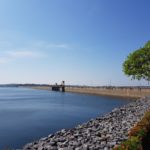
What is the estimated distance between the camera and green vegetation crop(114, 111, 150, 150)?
10695 mm

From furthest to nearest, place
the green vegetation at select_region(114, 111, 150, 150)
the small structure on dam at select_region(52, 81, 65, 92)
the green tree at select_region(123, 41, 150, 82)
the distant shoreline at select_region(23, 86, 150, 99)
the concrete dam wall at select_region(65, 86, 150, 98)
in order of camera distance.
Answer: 1. the small structure on dam at select_region(52, 81, 65, 92)
2. the distant shoreline at select_region(23, 86, 150, 99)
3. the concrete dam wall at select_region(65, 86, 150, 98)
4. the green tree at select_region(123, 41, 150, 82)
5. the green vegetation at select_region(114, 111, 150, 150)

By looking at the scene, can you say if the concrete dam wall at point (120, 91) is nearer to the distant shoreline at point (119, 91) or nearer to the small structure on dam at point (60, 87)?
the distant shoreline at point (119, 91)

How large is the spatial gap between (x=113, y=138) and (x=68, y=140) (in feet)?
8.80

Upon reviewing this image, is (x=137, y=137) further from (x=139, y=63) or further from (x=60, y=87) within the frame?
Result: (x=60, y=87)

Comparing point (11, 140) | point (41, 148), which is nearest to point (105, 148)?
point (41, 148)

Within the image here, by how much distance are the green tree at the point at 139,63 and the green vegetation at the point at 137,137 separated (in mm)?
35008

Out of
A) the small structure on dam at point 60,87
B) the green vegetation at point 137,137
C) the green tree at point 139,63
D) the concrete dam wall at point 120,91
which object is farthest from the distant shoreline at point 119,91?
the green vegetation at point 137,137

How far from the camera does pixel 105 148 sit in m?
14.3

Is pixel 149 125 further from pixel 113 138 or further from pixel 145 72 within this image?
pixel 145 72

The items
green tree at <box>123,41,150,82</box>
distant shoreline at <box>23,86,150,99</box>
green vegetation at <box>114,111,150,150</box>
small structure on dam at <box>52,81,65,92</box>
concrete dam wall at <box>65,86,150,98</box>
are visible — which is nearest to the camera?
green vegetation at <box>114,111,150,150</box>

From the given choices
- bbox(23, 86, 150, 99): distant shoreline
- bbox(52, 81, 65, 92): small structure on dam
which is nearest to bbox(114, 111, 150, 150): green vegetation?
bbox(23, 86, 150, 99): distant shoreline

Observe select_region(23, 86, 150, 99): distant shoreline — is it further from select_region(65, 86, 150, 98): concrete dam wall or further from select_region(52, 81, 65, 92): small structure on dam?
select_region(52, 81, 65, 92): small structure on dam

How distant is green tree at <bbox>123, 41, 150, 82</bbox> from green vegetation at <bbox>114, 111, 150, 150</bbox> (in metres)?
35.0

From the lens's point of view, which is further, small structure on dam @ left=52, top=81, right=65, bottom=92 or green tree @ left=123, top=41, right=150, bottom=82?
small structure on dam @ left=52, top=81, right=65, bottom=92
